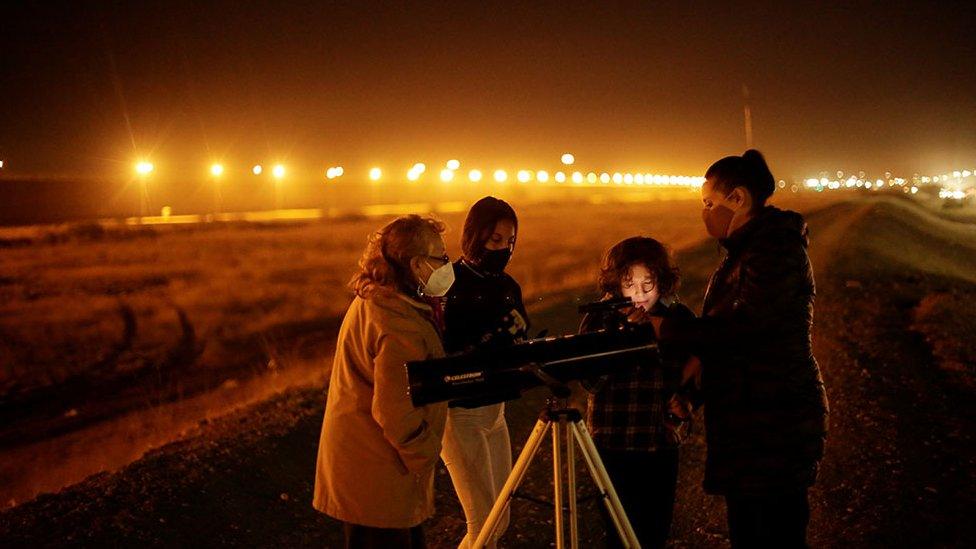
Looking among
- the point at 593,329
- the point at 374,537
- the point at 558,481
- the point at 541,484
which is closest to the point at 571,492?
the point at 558,481

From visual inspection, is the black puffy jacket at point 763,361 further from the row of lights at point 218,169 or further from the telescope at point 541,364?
the row of lights at point 218,169

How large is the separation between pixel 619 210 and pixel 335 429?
143ft

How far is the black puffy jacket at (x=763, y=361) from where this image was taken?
7.64 ft

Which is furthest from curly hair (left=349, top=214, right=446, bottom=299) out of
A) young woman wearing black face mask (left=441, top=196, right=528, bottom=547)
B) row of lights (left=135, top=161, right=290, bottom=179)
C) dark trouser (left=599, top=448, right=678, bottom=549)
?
row of lights (left=135, top=161, right=290, bottom=179)

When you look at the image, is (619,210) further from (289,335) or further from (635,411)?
(635,411)

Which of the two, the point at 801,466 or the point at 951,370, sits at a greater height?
the point at 801,466

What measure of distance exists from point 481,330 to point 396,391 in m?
0.99

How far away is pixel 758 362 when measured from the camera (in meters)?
2.42

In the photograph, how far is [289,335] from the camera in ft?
52.9

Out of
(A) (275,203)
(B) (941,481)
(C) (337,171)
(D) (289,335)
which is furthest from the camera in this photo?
(C) (337,171)

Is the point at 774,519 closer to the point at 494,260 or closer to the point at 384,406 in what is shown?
the point at 384,406

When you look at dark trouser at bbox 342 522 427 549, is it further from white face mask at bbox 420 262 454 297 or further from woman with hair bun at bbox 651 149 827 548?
woman with hair bun at bbox 651 149 827 548

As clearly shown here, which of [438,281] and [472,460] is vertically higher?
[438,281]

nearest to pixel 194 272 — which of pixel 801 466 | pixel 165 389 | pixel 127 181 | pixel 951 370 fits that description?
pixel 127 181
